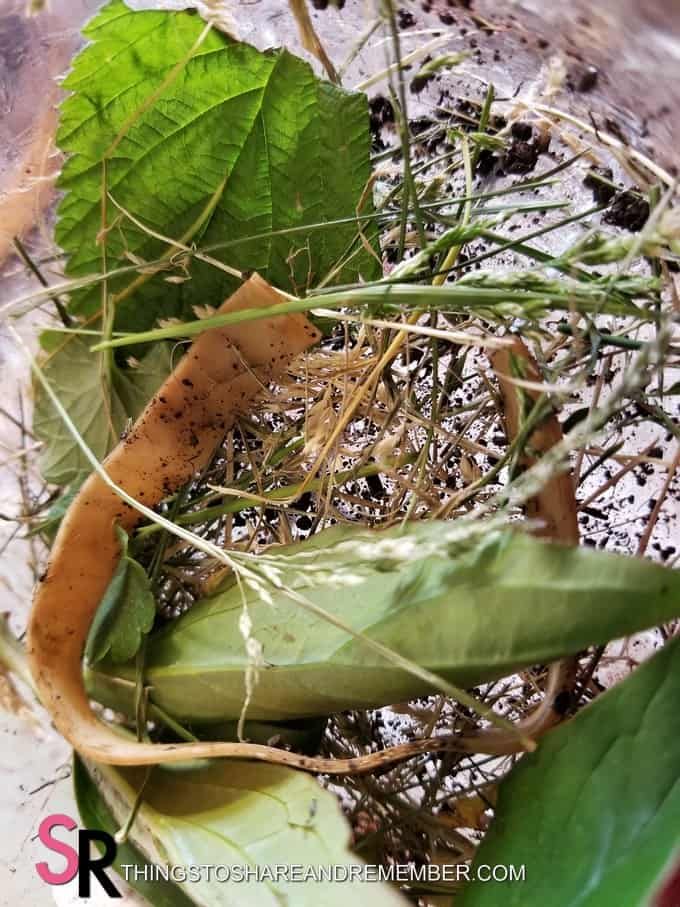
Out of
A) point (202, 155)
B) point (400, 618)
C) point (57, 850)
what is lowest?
→ point (57, 850)

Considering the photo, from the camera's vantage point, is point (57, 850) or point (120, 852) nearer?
point (120, 852)

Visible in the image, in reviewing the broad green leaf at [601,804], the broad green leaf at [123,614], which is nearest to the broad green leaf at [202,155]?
the broad green leaf at [123,614]

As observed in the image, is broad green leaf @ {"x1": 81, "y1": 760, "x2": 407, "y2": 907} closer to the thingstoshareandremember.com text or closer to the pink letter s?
the thingstoshareandremember.com text

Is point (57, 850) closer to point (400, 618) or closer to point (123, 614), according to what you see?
point (123, 614)

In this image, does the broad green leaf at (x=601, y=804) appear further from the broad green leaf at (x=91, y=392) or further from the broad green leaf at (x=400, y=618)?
the broad green leaf at (x=91, y=392)

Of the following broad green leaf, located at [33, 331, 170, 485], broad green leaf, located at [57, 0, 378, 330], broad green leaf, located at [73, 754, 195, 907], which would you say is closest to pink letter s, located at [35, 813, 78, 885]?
broad green leaf, located at [73, 754, 195, 907]

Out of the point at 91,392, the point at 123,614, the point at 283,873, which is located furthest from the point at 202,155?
the point at 283,873

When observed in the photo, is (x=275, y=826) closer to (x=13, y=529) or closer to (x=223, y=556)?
(x=223, y=556)
